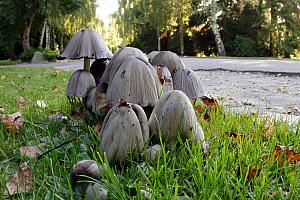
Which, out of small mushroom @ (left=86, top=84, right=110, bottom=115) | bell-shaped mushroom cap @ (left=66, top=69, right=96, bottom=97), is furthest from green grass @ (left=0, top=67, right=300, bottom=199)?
bell-shaped mushroom cap @ (left=66, top=69, right=96, bottom=97)

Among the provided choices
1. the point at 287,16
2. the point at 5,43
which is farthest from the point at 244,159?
the point at 5,43

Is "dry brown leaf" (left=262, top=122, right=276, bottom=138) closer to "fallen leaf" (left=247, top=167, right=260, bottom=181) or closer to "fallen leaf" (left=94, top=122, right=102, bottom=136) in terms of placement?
"fallen leaf" (left=247, top=167, right=260, bottom=181)

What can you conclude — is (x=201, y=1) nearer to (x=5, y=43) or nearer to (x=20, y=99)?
(x=5, y=43)

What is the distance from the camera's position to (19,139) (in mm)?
1517

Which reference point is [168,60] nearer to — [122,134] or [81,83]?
[81,83]

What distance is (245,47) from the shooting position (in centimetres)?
1908

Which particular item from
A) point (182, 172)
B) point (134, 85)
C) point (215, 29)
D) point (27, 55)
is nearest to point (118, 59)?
point (134, 85)

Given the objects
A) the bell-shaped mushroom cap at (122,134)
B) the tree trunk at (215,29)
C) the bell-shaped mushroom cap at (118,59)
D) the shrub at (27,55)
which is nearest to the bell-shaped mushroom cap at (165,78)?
the bell-shaped mushroom cap at (118,59)

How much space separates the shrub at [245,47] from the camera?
19.1 m

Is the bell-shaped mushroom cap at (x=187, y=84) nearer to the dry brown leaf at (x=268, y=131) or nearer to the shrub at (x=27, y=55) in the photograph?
the dry brown leaf at (x=268, y=131)

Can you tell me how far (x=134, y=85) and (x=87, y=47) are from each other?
435 millimetres

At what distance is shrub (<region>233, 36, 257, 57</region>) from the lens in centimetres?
1909

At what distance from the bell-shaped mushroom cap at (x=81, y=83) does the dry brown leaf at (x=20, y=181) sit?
1.62 feet

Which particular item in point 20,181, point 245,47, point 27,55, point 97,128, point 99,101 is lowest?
point 20,181
